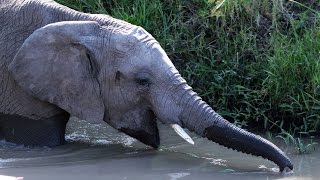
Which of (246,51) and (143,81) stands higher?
(246,51)

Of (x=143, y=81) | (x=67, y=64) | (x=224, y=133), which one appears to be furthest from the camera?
(x=67, y=64)

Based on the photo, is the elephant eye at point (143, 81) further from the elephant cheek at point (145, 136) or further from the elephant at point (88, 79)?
the elephant cheek at point (145, 136)

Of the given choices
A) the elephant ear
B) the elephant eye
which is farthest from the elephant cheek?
the elephant eye

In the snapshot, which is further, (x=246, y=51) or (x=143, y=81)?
(x=246, y=51)

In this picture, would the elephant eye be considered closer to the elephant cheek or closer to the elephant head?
the elephant head

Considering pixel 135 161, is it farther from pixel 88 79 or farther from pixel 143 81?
pixel 88 79

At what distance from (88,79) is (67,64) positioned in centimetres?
19

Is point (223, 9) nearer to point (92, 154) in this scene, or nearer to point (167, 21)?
point (167, 21)

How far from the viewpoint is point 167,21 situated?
825 centimetres

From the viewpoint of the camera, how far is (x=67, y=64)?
6.56 m

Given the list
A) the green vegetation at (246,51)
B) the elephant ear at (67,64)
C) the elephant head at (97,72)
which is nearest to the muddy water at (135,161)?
the elephant head at (97,72)

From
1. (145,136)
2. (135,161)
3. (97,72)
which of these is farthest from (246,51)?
(135,161)

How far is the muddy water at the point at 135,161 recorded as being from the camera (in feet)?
19.9

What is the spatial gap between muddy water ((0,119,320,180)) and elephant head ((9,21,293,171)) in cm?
26
